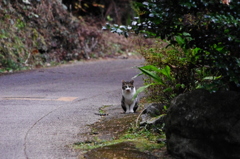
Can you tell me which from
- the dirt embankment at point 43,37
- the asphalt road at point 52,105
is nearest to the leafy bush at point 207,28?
the asphalt road at point 52,105

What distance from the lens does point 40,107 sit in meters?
9.29

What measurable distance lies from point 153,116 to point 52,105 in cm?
294

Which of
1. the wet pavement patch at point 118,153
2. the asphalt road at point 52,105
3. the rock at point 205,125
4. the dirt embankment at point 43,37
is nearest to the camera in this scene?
the rock at point 205,125

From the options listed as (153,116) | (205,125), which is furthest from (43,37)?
(205,125)

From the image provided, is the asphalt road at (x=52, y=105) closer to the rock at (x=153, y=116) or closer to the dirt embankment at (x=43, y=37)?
the rock at (x=153, y=116)

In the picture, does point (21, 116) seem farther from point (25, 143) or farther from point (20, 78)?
point (20, 78)

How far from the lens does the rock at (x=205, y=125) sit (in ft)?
17.0

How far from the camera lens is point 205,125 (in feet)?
17.4

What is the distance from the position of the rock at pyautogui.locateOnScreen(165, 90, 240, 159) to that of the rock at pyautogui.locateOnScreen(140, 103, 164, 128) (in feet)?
4.49

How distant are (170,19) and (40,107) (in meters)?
5.02

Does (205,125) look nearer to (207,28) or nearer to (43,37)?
(207,28)

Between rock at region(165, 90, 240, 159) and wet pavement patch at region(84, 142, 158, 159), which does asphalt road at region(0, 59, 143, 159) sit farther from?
rock at region(165, 90, 240, 159)

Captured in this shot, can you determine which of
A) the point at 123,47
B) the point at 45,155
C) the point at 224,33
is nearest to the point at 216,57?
the point at 224,33

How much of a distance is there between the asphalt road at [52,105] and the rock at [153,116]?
103 cm
